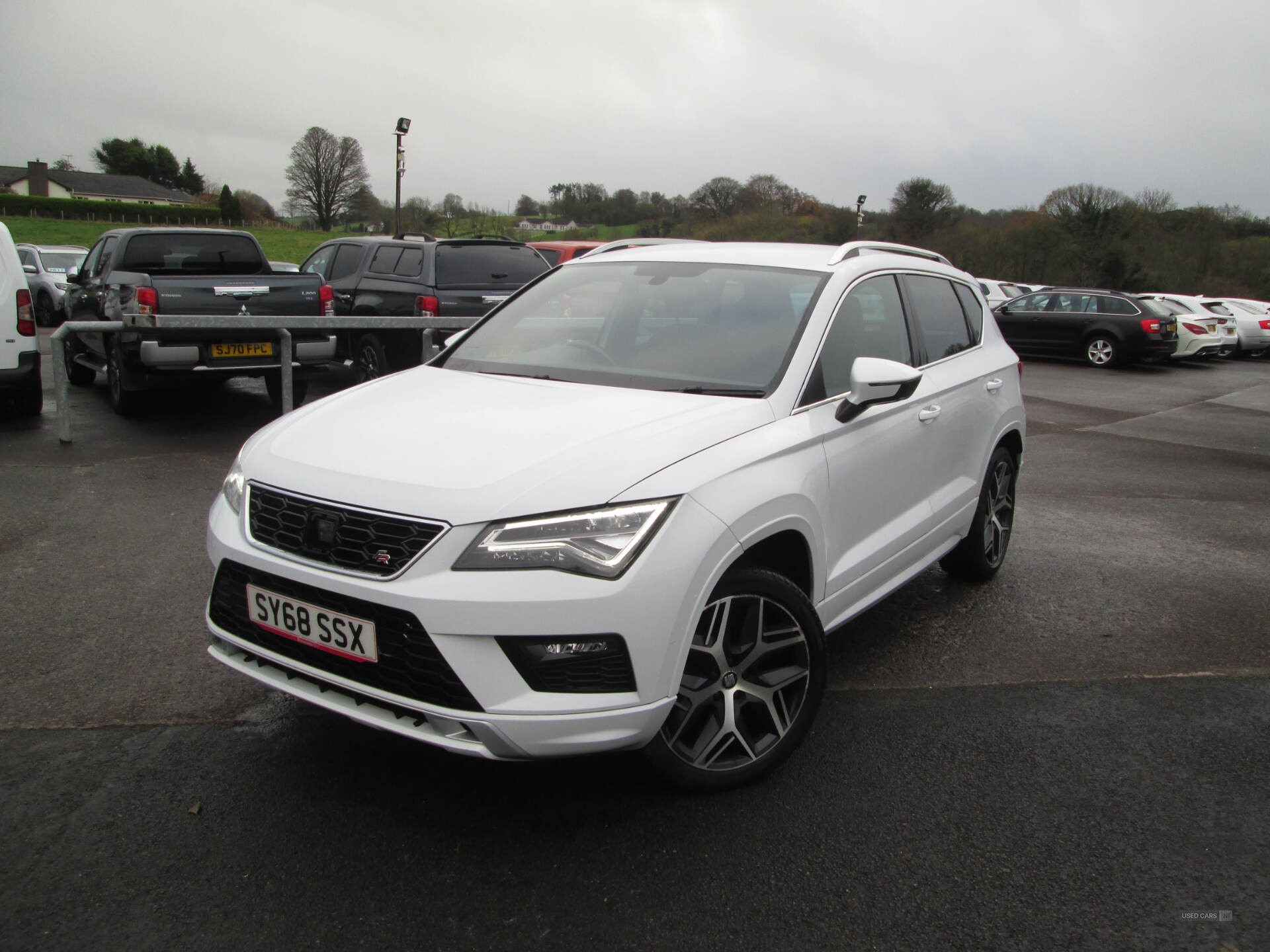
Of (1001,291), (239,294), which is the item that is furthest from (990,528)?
(1001,291)

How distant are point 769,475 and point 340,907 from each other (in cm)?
169

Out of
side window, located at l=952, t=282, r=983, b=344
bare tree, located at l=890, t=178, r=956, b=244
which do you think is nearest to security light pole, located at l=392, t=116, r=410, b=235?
side window, located at l=952, t=282, r=983, b=344

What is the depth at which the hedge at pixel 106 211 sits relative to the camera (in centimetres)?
7638

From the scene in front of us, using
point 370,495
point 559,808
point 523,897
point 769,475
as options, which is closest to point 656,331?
point 769,475

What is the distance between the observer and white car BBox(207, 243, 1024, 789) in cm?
246

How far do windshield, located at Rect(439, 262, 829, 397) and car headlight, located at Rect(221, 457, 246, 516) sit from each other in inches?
44.0

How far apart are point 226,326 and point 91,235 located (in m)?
64.3

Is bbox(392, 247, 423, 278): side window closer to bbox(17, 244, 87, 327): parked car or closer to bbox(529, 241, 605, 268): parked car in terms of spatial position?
bbox(529, 241, 605, 268): parked car

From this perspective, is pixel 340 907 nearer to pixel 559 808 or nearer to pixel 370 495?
pixel 559 808

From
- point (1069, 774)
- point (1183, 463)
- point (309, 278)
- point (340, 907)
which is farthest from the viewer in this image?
point (1183, 463)

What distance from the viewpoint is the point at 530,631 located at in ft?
7.95

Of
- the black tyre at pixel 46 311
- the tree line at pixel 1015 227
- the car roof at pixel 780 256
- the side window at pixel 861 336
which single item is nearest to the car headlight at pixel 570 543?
the side window at pixel 861 336

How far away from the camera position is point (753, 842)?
9.03 feet

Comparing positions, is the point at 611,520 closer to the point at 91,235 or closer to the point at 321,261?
the point at 321,261
